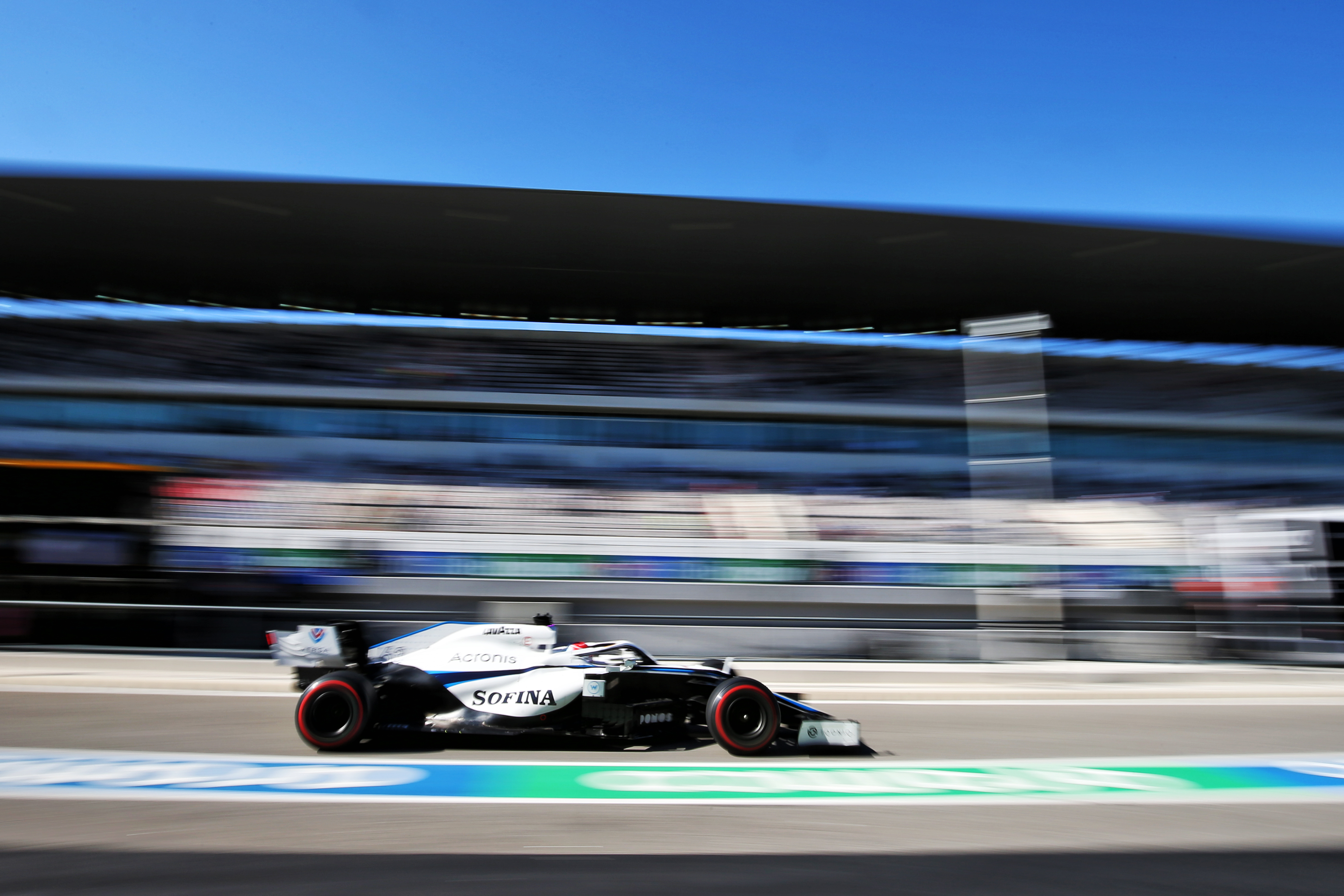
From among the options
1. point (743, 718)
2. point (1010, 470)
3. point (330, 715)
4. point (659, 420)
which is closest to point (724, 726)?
point (743, 718)

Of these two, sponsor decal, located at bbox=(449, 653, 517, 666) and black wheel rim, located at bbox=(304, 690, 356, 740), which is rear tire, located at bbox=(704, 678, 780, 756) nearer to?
sponsor decal, located at bbox=(449, 653, 517, 666)

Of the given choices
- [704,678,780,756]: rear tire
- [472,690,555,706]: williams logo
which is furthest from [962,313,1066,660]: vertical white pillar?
[472,690,555,706]: williams logo

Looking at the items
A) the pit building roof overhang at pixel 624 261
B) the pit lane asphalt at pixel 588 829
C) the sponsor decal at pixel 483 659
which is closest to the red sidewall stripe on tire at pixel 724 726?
the pit lane asphalt at pixel 588 829

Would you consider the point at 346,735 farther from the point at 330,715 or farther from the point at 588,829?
the point at 588,829

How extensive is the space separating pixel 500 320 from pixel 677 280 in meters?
4.39

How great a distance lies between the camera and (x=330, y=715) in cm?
461

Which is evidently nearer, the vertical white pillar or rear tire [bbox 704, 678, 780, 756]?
rear tire [bbox 704, 678, 780, 756]

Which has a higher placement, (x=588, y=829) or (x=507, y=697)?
(x=507, y=697)

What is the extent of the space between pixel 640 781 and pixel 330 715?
1840 millimetres

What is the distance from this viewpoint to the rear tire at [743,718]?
4664mm

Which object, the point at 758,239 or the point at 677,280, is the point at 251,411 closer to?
the point at 677,280

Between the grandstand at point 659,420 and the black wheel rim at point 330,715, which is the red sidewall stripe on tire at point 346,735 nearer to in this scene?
the black wheel rim at point 330,715

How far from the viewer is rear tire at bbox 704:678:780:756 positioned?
15.3 ft

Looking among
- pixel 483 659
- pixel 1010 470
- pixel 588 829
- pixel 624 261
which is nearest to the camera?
pixel 588 829
